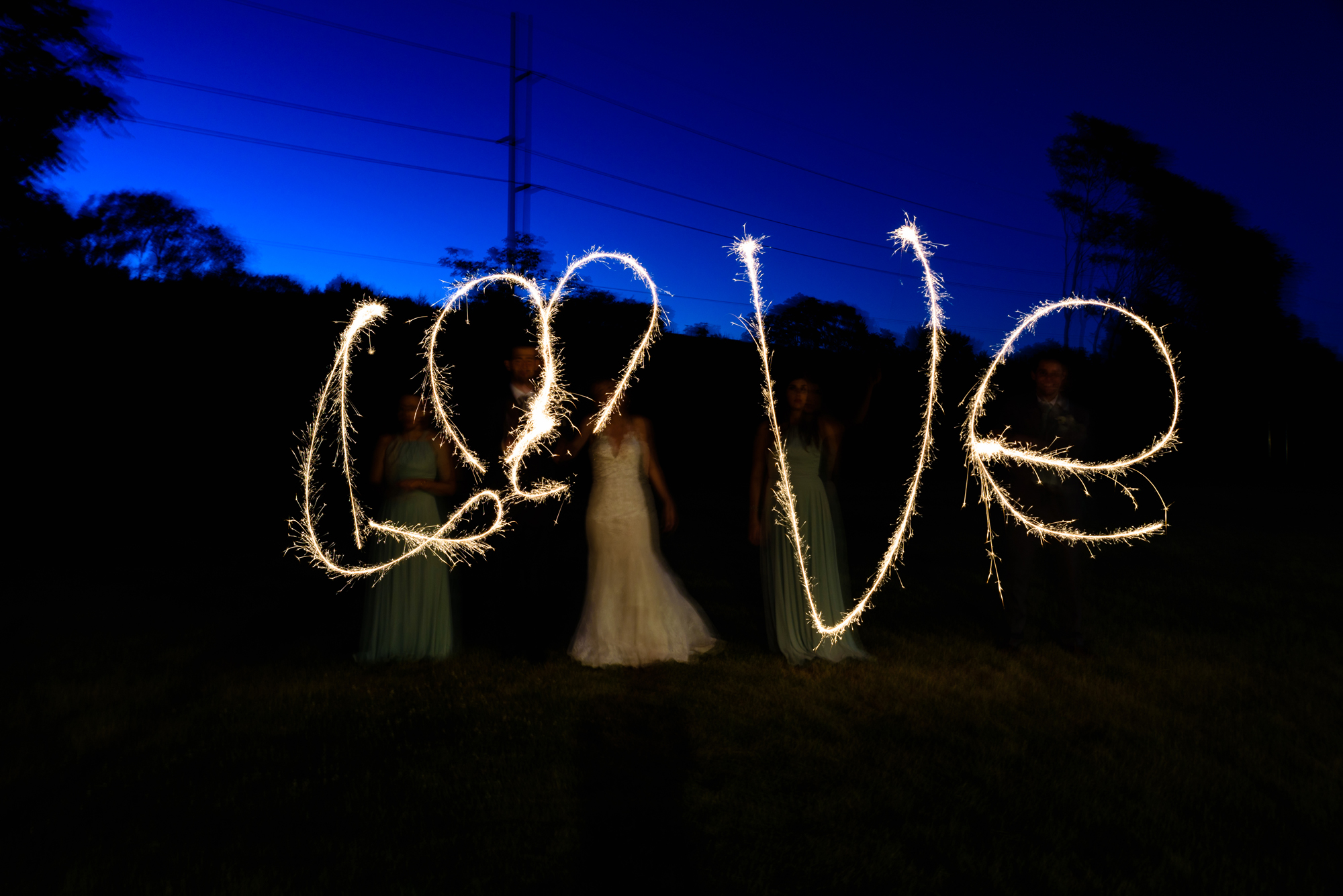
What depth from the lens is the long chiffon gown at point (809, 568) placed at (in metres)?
6.44

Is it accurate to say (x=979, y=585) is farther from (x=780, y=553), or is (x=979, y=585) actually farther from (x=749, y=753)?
(x=749, y=753)

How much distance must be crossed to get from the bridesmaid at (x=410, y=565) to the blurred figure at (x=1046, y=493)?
4.11 m

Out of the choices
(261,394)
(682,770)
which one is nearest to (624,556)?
(682,770)

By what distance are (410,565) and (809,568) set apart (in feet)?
9.25

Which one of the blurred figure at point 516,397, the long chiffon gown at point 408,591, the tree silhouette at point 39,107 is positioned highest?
the tree silhouette at point 39,107

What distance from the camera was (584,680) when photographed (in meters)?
5.84

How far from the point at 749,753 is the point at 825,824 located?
0.85m

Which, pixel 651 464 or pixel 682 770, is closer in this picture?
pixel 682 770

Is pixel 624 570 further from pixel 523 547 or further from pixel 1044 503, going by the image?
→ pixel 1044 503

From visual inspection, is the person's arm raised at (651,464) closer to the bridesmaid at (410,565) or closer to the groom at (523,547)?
the groom at (523,547)

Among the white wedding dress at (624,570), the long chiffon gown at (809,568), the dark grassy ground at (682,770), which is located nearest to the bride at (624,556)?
the white wedding dress at (624,570)

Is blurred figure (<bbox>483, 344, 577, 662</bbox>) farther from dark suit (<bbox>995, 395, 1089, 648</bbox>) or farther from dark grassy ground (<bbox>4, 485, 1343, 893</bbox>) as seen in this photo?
dark suit (<bbox>995, 395, 1089, 648</bbox>)

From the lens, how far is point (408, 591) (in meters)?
6.40

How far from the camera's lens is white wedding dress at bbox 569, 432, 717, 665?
6398 millimetres
